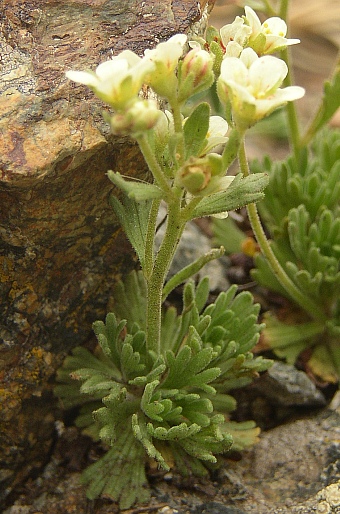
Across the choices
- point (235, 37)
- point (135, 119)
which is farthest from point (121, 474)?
point (235, 37)

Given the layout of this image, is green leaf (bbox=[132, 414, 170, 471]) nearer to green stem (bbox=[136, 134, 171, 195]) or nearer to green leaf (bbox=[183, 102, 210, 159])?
green stem (bbox=[136, 134, 171, 195])

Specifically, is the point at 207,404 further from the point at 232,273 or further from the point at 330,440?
the point at 232,273

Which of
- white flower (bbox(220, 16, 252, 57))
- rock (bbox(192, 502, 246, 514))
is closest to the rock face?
white flower (bbox(220, 16, 252, 57))

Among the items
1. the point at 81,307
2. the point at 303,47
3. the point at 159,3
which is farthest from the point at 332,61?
the point at 81,307

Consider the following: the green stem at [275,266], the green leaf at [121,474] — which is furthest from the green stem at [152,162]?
the green leaf at [121,474]

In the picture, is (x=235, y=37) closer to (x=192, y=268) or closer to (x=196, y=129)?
(x=196, y=129)

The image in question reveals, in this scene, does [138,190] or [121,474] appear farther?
[121,474]
